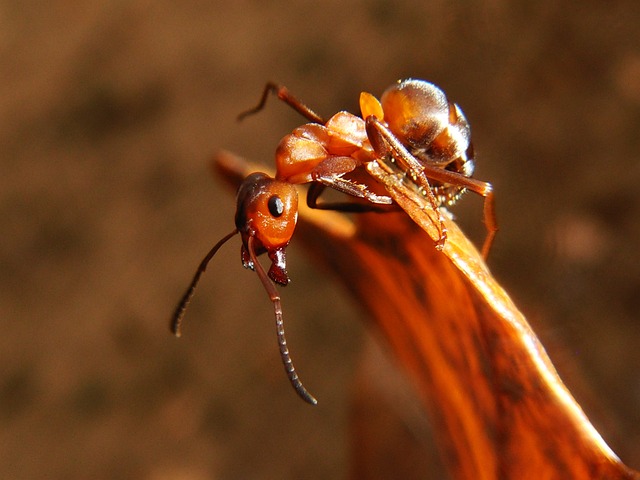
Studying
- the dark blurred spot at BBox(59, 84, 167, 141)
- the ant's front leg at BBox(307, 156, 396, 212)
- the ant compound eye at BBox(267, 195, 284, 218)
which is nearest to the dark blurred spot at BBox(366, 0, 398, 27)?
the dark blurred spot at BBox(59, 84, 167, 141)

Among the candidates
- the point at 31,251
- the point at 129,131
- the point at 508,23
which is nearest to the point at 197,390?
the point at 31,251

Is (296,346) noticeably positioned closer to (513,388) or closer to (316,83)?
(316,83)

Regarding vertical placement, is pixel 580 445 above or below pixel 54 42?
above

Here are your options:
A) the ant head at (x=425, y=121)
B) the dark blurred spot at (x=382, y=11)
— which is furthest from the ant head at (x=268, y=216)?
the dark blurred spot at (x=382, y=11)

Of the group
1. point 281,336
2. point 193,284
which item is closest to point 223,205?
point 193,284

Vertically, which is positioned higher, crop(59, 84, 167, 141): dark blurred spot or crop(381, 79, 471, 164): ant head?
crop(381, 79, 471, 164): ant head

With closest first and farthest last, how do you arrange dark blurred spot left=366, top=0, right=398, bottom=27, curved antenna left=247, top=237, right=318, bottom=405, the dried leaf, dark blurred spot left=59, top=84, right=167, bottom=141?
the dried leaf, curved antenna left=247, top=237, right=318, bottom=405, dark blurred spot left=59, top=84, right=167, bottom=141, dark blurred spot left=366, top=0, right=398, bottom=27

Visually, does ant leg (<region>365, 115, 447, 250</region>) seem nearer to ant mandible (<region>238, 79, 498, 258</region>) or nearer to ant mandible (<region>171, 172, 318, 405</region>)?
ant mandible (<region>238, 79, 498, 258</region>)

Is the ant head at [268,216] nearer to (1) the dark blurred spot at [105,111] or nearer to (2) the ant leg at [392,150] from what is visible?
(2) the ant leg at [392,150]
